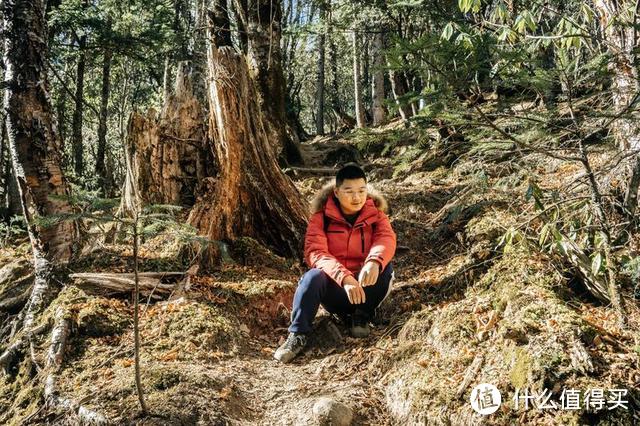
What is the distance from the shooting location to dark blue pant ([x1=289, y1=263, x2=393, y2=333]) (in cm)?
401

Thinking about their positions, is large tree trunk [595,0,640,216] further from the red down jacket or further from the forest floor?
the red down jacket

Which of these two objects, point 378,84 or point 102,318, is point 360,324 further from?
point 378,84

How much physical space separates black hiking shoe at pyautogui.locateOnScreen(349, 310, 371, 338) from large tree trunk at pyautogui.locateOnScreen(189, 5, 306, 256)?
194 centimetres

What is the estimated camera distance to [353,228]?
4.38 m

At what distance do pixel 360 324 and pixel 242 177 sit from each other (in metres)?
2.65

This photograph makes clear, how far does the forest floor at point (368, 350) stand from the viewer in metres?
2.84

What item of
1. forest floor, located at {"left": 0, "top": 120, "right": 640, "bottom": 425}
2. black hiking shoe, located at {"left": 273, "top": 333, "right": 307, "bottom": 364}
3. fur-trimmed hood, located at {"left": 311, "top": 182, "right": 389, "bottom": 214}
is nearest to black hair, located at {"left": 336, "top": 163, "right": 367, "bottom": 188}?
fur-trimmed hood, located at {"left": 311, "top": 182, "right": 389, "bottom": 214}

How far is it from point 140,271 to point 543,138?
4170 millimetres

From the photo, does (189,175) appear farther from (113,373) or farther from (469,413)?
(469,413)

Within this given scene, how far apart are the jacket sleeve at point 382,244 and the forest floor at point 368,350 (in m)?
0.59

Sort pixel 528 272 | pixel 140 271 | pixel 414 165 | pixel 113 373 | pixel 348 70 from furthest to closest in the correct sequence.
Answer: pixel 348 70 < pixel 414 165 < pixel 140 271 < pixel 528 272 < pixel 113 373

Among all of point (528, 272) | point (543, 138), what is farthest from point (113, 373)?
point (543, 138)

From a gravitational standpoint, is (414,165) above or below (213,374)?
above

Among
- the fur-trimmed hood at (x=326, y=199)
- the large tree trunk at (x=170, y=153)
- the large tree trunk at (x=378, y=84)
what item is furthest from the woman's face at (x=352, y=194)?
the large tree trunk at (x=378, y=84)
